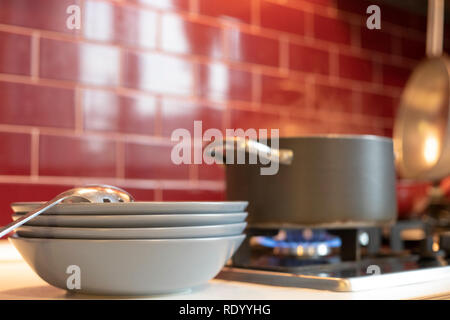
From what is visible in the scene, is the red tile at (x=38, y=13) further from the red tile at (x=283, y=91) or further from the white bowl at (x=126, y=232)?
the white bowl at (x=126, y=232)

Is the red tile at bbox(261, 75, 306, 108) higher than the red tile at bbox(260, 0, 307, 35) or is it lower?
lower

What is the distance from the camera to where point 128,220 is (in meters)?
0.53

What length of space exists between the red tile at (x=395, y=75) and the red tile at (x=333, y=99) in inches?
7.8

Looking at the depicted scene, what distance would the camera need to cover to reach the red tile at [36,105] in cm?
108

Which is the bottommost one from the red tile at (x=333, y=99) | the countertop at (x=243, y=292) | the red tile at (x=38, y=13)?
the countertop at (x=243, y=292)

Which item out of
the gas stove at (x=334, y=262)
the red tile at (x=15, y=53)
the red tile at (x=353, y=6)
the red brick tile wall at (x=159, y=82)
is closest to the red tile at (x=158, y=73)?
the red brick tile wall at (x=159, y=82)

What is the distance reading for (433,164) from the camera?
146 centimetres

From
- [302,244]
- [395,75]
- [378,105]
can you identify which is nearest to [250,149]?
[302,244]

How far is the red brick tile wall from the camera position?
3.62ft

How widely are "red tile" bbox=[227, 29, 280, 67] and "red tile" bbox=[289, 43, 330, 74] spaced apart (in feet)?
0.18

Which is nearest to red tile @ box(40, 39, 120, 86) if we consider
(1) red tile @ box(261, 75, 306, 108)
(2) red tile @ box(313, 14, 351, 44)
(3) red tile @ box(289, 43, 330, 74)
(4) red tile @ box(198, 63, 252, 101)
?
(4) red tile @ box(198, 63, 252, 101)

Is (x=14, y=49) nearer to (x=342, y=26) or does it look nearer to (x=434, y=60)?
(x=342, y=26)

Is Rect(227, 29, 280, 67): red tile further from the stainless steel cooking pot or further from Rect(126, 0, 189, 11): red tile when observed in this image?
the stainless steel cooking pot

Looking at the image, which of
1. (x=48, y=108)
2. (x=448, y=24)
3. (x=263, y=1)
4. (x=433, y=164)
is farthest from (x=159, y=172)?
(x=448, y=24)
